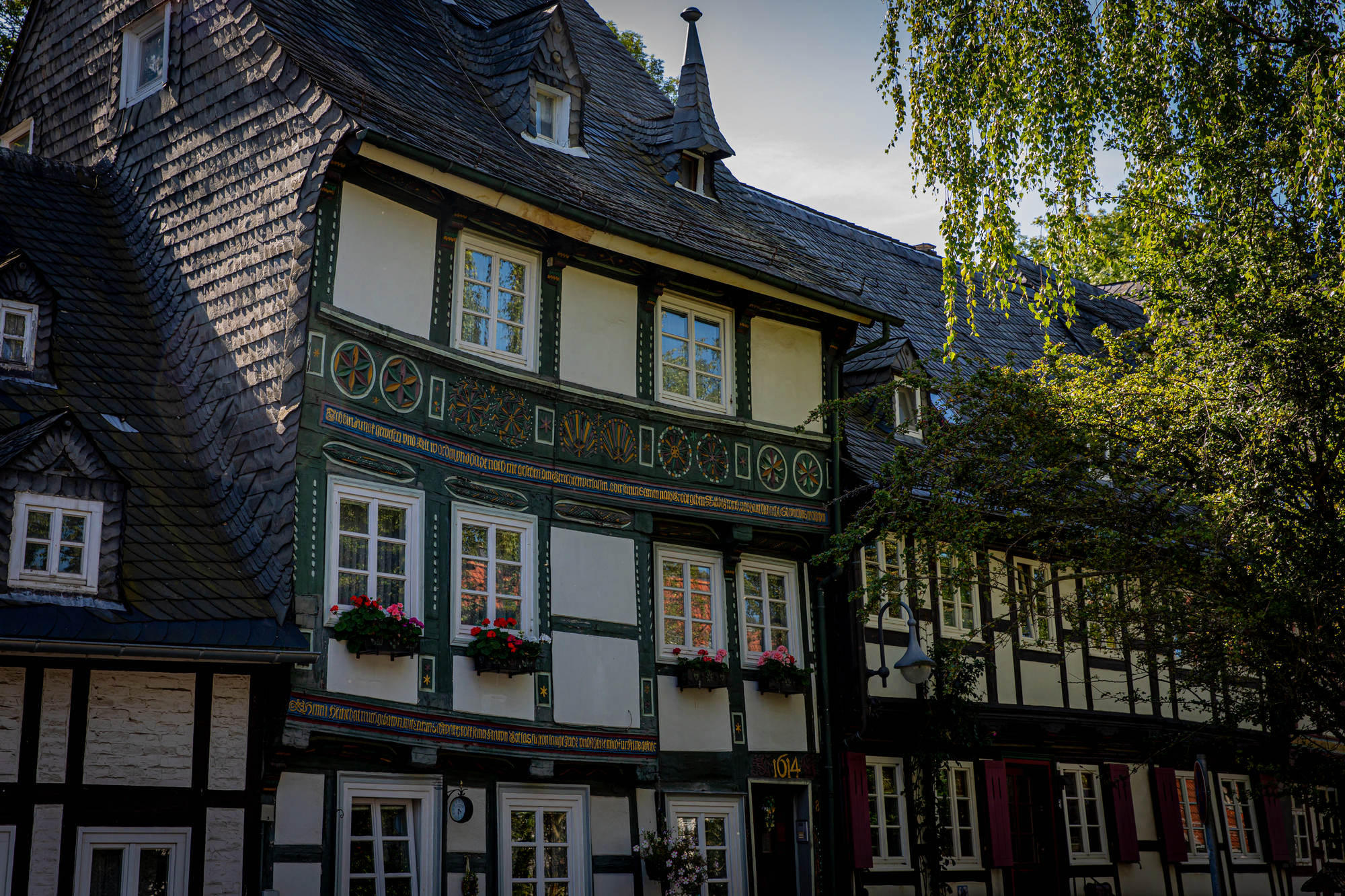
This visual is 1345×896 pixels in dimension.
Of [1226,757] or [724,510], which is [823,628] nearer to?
[724,510]

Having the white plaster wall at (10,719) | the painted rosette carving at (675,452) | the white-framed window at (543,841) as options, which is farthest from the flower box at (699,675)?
the white plaster wall at (10,719)

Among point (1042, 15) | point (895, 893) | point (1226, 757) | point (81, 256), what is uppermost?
point (1042, 15)

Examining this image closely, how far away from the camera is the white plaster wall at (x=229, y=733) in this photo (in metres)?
12.1

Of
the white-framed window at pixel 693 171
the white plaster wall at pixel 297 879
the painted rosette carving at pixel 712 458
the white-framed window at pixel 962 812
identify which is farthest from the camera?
the white-framed window at pixel 962 812

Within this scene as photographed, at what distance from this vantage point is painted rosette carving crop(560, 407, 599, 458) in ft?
50.3

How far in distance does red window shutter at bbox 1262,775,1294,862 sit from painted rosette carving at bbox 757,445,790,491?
11968mm

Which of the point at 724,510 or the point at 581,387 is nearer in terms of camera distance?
the point at 581,387

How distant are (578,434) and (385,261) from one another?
274 cm

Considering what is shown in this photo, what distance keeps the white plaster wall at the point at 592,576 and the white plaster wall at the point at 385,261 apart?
8.49ft

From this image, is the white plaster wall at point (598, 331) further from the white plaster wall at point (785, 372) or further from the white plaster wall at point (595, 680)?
the white plaster wall at point (595, 680)

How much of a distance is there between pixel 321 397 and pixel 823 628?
281 inches

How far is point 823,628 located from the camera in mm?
17719

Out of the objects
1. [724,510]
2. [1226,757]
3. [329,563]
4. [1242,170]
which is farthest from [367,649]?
[1226,757]

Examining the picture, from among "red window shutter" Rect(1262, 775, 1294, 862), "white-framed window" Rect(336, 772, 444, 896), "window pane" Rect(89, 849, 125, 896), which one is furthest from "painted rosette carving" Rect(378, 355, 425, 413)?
"red window shutter" Rect(1262, 775, 1294, 862)
